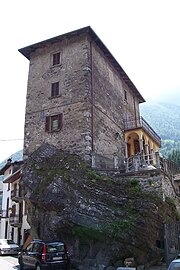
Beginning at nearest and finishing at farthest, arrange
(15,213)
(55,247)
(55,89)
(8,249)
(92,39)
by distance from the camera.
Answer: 1. (55,247)
2. (55,89)
3. (92,39)
4. (8,249)
5. (15,213)

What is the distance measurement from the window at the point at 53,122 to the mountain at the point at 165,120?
3755 inches

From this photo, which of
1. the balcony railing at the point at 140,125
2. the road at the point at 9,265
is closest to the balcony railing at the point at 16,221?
the road at the point at 9,265

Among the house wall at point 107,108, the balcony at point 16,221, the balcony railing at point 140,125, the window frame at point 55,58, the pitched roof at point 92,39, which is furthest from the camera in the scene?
the balcony at point 16,221

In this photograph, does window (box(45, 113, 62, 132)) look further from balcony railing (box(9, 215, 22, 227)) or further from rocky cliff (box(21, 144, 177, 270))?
balcony railing (box(9, 215, 22, 227))

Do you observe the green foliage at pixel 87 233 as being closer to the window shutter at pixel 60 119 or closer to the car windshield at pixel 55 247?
the car windshield at pixel 55 247

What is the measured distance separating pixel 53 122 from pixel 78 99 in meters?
2.48

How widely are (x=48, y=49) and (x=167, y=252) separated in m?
16.7

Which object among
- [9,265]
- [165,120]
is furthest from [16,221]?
[165,120]

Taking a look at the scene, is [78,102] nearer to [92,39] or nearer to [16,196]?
[92,39]

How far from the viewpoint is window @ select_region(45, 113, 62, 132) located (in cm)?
1906

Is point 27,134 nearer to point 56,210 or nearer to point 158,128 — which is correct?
point 56,210

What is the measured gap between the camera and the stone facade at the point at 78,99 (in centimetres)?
1823

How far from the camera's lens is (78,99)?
18859 millimetres

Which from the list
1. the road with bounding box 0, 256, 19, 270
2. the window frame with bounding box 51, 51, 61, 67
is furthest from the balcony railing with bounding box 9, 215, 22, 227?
the window frame with bounding box 51, 51, 61, 67
